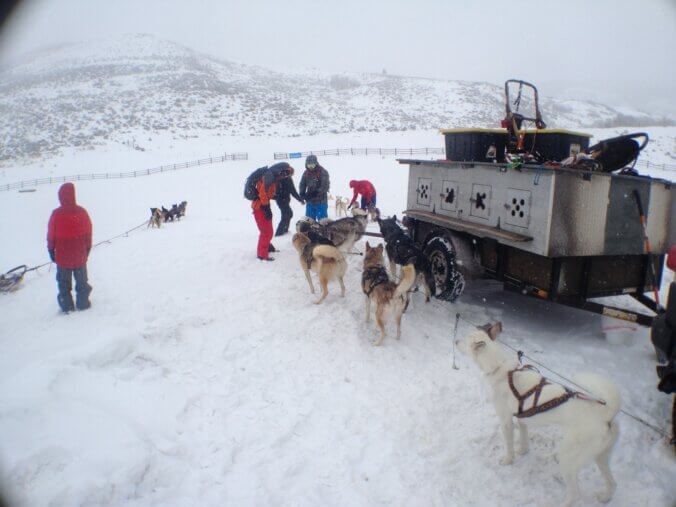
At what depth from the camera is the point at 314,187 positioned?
29.6 feet

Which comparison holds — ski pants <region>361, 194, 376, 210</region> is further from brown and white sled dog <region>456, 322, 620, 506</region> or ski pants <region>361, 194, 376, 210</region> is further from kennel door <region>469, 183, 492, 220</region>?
brown and white sled dog <region>456, 322, 620, 506</region>

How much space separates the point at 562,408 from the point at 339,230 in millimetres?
5010

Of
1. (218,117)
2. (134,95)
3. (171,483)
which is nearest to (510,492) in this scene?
(171,483)

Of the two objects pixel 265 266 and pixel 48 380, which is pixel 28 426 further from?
pixel 265 266

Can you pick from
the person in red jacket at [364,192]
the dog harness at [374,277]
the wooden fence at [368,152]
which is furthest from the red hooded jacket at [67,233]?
the wooden fence at [368,152]

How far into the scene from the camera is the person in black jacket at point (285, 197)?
907 centimetres

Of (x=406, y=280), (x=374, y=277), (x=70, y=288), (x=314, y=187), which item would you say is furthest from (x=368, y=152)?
(x=406, y=280)

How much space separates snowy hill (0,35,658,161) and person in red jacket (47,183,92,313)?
33480mm

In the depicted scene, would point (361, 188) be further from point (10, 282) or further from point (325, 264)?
point (10, 282)

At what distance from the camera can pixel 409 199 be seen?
668cm

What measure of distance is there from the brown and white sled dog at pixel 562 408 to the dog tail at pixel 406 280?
3.92 ft

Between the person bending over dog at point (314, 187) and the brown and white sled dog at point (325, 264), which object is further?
the person bending over dog at point (314, 187)

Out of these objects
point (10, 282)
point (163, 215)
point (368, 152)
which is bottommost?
point (10, 282)

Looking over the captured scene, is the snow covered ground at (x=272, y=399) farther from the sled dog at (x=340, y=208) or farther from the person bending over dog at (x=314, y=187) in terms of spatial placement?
the sled dog at (x=340, y=208)
